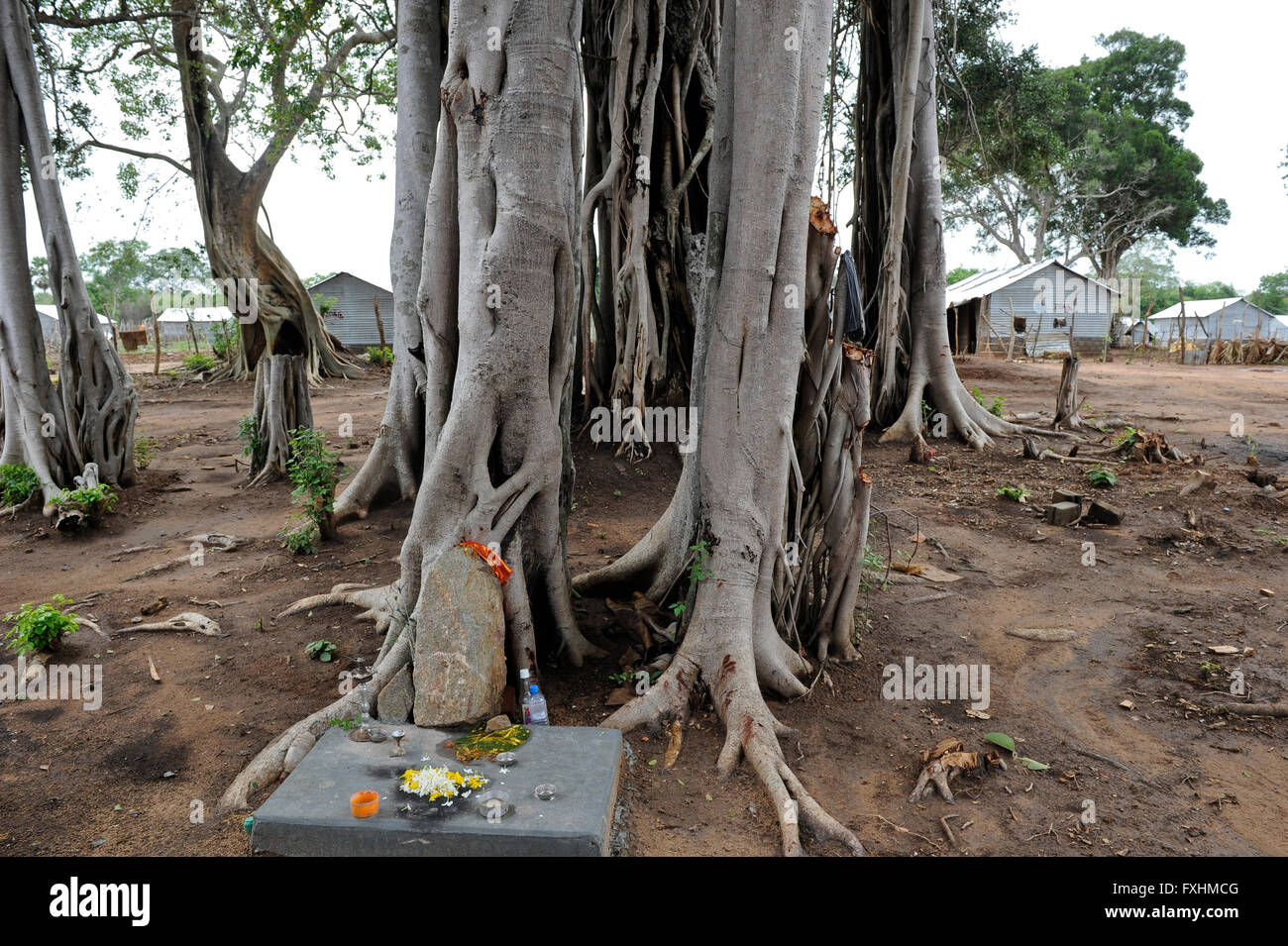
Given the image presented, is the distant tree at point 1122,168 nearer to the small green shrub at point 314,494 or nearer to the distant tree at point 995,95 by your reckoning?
the distant tree at point 995,95

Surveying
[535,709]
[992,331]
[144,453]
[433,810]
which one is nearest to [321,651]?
[535,709]

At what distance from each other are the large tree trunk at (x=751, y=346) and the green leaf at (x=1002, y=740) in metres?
0.85

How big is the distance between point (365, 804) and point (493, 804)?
44 centimetres

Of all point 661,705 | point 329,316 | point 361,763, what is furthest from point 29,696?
point 329,316

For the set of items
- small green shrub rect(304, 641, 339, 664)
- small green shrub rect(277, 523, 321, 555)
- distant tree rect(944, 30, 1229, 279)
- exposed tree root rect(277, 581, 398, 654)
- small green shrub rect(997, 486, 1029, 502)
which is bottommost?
small green shrub rect(304, 641, 339, 664)

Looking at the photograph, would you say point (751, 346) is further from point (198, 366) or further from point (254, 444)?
point (198, 366)

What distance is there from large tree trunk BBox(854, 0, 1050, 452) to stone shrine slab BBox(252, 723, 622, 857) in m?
7.24

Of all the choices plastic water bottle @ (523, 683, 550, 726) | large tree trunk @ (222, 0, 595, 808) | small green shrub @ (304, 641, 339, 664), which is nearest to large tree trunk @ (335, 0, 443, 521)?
large tree trunk @ (222, 0, 595, 808)

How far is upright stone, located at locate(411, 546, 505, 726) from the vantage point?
3.44 metres

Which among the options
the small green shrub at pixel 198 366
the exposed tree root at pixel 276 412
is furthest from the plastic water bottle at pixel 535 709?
the small green shrub at pixel 198 366

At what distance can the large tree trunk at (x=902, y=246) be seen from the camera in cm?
927

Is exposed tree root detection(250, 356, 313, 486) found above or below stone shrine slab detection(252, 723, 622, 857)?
above

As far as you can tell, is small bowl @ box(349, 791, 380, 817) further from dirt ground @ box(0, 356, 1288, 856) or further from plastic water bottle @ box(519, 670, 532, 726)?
plastic water bottle @ box(519, 670, 532, 726)

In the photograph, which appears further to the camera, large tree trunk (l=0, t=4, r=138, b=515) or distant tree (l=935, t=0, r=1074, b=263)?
distant tree (l=935, t=0, r=1074, b=263)
